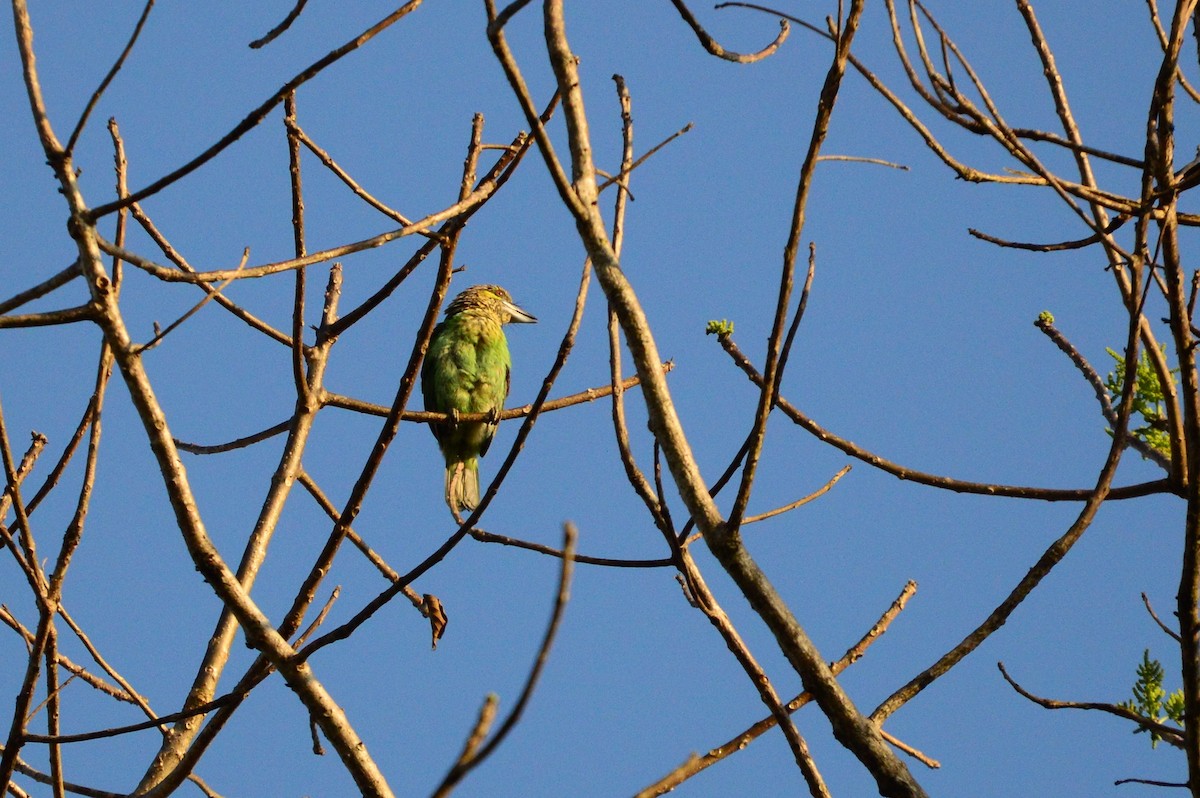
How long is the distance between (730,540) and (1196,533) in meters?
0.93

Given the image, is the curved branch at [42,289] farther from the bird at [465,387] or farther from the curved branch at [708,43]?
the bird at [465,387]

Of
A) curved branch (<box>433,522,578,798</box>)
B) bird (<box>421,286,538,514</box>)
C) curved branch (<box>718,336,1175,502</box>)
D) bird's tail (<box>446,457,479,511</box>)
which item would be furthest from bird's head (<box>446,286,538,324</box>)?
curved branch (<box>433,522,578,798</box>)

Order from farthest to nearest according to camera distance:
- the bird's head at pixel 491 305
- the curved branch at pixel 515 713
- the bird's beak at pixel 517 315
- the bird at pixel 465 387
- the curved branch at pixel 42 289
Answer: the bird's beak at pixel 517 315
the bird's head at pixel 491 305
the bird at pixel 465 387
the curved branch at pixel 42 289
the curved branch at pixel 515 713

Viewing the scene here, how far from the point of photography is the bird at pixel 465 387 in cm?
737

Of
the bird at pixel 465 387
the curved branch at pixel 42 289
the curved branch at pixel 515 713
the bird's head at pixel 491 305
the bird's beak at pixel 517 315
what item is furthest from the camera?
the bird's beak at pixel 517 315

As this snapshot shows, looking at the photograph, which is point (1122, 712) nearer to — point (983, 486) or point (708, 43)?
point (983, 486)

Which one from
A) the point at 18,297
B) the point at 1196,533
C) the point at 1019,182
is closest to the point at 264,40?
the point at 18,297

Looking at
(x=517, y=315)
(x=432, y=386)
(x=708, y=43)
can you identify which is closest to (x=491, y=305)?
(x=517, y=315)

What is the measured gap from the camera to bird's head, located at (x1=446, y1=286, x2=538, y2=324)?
807 centimetres

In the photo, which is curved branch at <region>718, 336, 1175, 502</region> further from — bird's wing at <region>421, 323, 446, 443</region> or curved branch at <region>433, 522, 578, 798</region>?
bird's wing at <region>421, 323, 446, 443</region>

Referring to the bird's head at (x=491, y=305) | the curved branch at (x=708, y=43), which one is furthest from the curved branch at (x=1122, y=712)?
the bird's head at (x=491, y=305)

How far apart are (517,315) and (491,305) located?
0.91 ft

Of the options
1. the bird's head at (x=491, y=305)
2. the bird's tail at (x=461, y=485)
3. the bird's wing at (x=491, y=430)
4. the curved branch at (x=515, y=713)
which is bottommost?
the curved branch at (x=515, y=713)

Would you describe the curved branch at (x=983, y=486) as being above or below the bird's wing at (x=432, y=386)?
below
